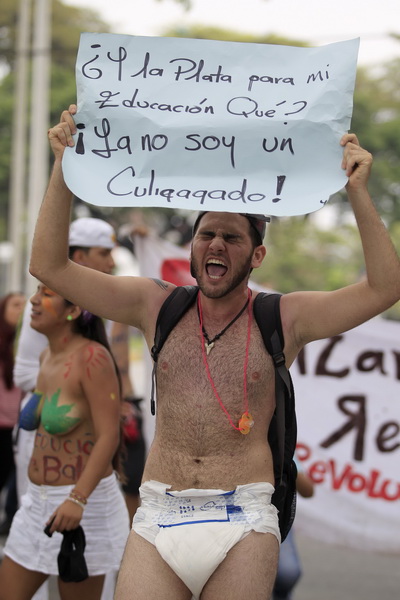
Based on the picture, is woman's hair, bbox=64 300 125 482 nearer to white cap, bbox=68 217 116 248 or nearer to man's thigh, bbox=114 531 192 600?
white cap, bbox=68 217 116 248

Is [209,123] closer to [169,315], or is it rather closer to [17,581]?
[169,315]

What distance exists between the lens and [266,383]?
379 centimetres

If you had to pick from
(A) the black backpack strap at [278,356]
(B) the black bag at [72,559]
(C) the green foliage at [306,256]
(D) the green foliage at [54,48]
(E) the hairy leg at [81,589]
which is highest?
(D) the green foliage at [54,48]

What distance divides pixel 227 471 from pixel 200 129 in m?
1.18

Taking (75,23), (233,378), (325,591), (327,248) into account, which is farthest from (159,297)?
(327,248)

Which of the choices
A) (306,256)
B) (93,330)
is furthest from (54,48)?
(93,330)

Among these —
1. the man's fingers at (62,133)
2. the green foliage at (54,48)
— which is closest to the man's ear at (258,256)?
the man's fingers at (62,133)

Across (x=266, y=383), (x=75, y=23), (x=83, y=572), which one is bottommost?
(x=83, y=572)

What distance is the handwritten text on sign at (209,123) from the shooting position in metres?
3.66

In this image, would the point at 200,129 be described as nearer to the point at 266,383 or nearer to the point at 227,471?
the point at 266,383

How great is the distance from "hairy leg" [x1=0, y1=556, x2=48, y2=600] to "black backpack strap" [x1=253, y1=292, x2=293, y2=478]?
160 centimetres

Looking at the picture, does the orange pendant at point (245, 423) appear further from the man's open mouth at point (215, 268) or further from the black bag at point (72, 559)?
the black bag at point (72, 559)

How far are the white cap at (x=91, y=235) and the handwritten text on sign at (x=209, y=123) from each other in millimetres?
2192

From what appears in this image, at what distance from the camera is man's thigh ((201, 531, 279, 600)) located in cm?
353
